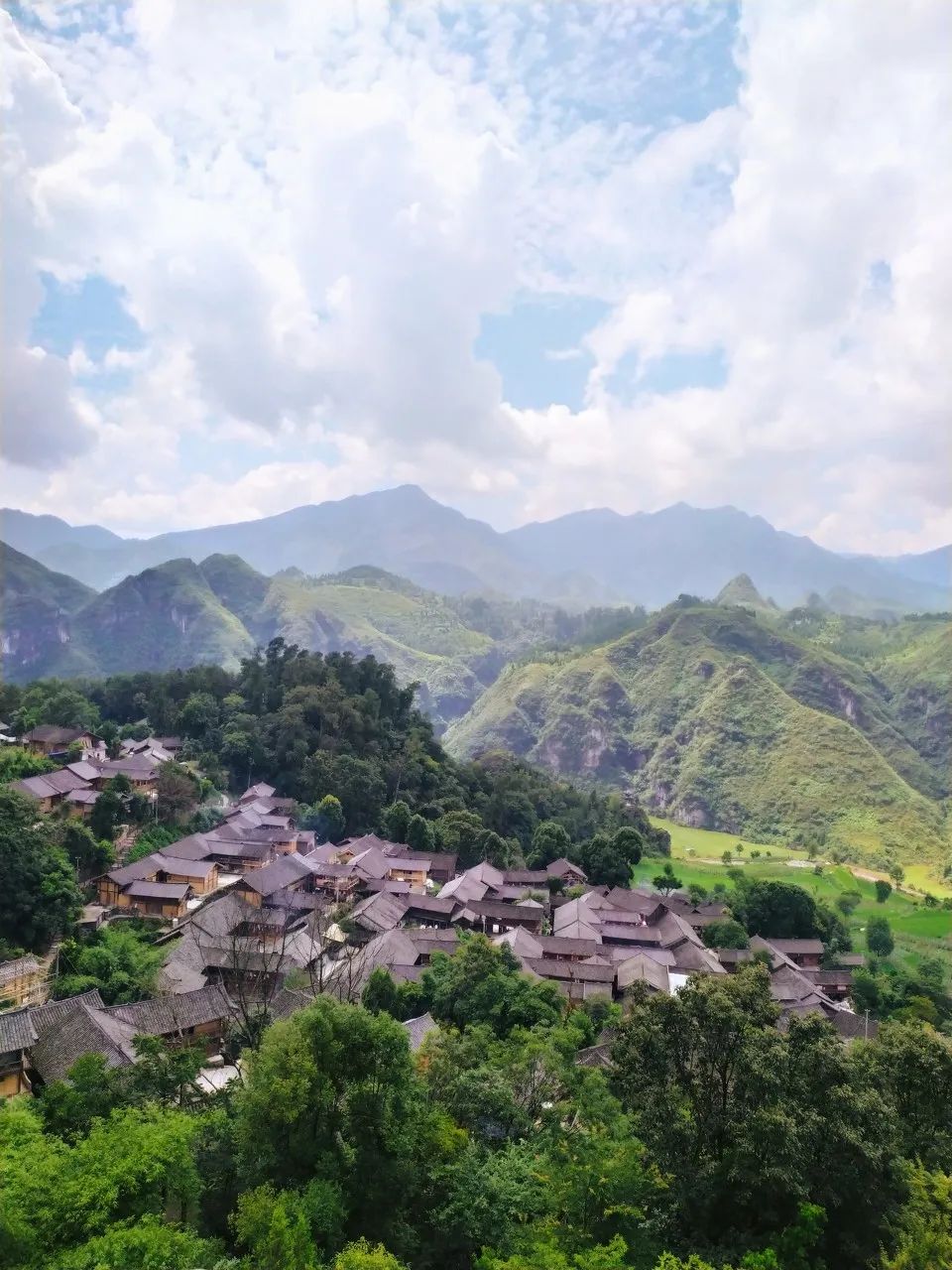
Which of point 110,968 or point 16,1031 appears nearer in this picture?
point 16,1031

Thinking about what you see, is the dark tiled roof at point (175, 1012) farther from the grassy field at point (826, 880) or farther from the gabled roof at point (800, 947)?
the grassy field at point (826, 880)

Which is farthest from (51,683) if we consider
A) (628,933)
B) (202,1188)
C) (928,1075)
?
(928,1075)

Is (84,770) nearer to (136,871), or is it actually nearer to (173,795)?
(173,795)

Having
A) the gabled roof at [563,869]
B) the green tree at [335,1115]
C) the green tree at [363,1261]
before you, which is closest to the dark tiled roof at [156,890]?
the green tree at [335,1115]

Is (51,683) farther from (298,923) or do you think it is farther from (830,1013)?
(830,1013)

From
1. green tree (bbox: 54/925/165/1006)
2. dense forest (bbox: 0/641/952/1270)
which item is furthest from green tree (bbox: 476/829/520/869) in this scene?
dense forest (bbox: 0/641/952/1270)

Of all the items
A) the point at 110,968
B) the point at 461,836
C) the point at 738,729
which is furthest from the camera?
the point at 738,729

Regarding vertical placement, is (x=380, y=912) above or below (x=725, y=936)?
above

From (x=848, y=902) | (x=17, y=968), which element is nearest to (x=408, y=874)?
(x=17, y=968)
